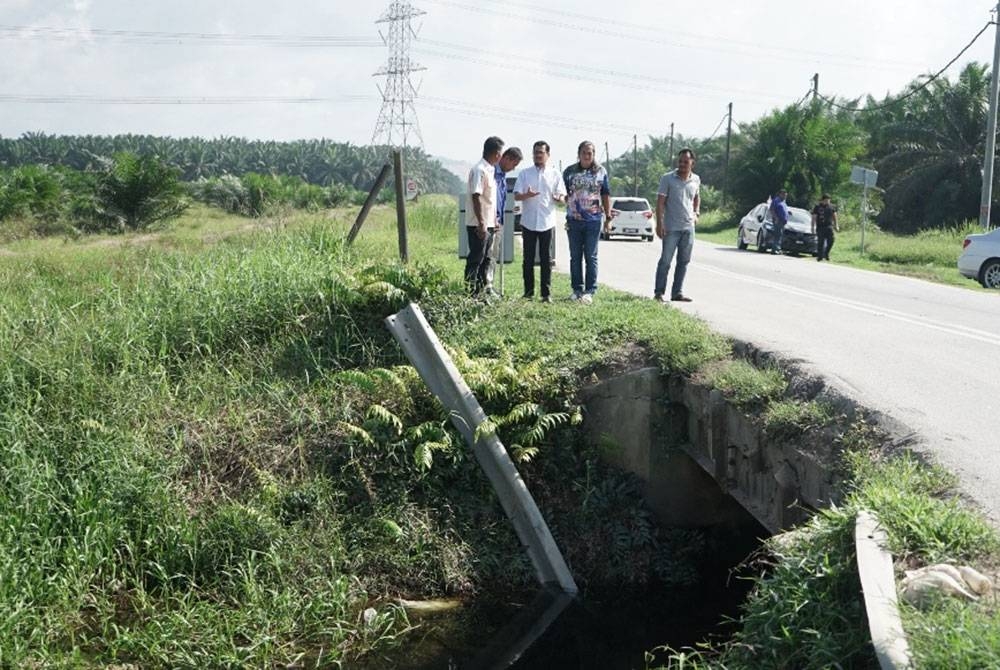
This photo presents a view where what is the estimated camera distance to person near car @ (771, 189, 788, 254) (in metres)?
26.4

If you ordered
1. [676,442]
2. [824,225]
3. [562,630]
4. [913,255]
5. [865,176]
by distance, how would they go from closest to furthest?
1. [562,630]
2. [676,442]
3. [913,255]
4. [824,225]
5. [865,176]

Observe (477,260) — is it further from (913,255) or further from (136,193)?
(136,193)

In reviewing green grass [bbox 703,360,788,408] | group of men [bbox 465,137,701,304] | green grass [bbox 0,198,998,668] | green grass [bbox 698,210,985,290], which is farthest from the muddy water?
green grass [bbox 698,210,985,290]

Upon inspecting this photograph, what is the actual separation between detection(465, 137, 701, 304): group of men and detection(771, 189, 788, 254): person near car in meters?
15.9

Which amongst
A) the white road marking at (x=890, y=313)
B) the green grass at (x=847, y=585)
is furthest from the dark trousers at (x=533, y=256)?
the green grass at (x=847, y=585)

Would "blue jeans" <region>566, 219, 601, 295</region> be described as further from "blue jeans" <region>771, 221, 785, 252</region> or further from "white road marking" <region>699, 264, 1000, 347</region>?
"blue jeans" <region>771, 221, 785, 252</region>

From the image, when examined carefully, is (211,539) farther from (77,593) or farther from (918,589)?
(918,589)

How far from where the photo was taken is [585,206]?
10992 mm

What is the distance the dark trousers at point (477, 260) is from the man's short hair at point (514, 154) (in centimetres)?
83

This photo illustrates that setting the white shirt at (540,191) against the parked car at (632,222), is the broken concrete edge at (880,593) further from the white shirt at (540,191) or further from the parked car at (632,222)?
the parked car at (632,222)

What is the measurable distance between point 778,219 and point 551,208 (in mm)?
17119

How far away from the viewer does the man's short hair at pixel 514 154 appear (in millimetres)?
10828

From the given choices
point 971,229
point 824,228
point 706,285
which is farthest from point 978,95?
point 706,285

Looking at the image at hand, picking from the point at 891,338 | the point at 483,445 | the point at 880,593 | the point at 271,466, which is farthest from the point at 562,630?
the point at 891,338
